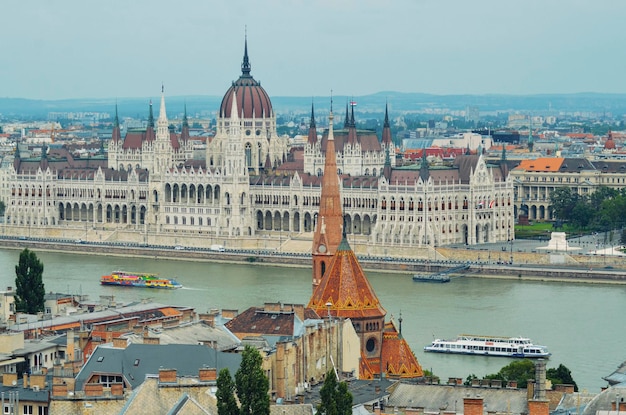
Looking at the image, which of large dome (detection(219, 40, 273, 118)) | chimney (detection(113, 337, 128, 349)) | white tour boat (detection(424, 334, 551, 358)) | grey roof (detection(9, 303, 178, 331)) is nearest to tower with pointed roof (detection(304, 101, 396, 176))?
large dome (detection(219, 40, 273, 118))

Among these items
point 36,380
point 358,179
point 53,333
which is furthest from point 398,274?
point 36,380

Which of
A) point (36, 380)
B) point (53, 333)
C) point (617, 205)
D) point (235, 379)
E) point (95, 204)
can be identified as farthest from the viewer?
point (95, 204)

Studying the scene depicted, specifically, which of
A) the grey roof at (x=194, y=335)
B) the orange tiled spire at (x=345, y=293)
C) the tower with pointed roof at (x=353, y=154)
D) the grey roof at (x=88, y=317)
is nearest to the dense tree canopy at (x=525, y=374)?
the orange tiled spire at (x=345, y=293)

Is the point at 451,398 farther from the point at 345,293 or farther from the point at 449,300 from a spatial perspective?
the point at 449,300

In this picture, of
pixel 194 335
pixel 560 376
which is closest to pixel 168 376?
pixel 194 335

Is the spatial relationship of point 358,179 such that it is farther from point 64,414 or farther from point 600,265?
point 64,414
